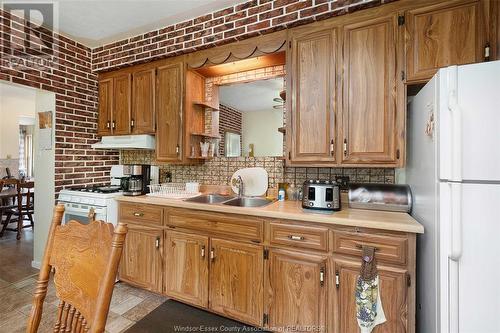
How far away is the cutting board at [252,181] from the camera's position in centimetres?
242

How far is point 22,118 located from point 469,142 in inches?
323

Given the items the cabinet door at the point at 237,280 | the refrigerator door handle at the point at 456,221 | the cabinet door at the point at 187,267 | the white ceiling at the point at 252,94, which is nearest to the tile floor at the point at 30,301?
the cabinet door at the point at 187,267

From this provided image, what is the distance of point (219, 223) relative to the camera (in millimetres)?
1922

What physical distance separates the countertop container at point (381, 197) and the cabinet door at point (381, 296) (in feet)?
1.46

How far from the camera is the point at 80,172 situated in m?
2.92

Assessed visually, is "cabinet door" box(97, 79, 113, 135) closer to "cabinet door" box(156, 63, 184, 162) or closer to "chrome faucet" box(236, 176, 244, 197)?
"cabinet door" box(156, 63, 184, 162)

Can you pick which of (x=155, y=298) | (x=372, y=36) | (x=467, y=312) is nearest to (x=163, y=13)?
(x=372, y=36)

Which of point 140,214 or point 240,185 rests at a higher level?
point 240,185

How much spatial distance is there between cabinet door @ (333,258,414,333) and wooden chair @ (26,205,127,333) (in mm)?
1338

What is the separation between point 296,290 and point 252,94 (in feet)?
6.19

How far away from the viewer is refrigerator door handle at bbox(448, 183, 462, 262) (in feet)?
3.48

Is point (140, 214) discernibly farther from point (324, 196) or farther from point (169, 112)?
point (324, 196)

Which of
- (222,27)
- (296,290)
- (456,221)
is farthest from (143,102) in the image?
(456,221)

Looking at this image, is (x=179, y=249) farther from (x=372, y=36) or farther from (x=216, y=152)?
(x=372, y=36)
